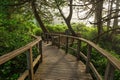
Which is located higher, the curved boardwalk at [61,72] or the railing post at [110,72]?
the railing post at [110,72]

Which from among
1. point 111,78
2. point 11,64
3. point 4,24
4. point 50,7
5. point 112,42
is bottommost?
point 112,42

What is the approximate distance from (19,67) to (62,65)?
1.74m

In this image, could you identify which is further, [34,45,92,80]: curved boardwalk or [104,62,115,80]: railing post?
[34,45,92,80]: curved boardwalk

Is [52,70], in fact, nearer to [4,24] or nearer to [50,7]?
[4,24]

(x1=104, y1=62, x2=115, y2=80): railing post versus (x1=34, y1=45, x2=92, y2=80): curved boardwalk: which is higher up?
(x1=104, y1=62, x2=115, y2=80): railing post

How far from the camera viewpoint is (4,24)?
28.3 feet

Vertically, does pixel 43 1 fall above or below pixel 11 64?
above

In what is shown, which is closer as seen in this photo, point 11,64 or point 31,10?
point 11,64

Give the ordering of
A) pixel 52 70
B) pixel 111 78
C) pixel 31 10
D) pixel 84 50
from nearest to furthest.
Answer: pixel 111 78
pixel 52 70
pixel 84 50
pixel 31 10

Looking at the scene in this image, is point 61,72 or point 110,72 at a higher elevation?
point 110,72

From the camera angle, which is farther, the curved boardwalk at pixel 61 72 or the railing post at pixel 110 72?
the curved boardwalk at pixel 61 72

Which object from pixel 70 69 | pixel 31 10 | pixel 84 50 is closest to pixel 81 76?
pixel 70 69

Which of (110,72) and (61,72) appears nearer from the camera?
(110,72)

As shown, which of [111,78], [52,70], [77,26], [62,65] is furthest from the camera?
[77,26]
